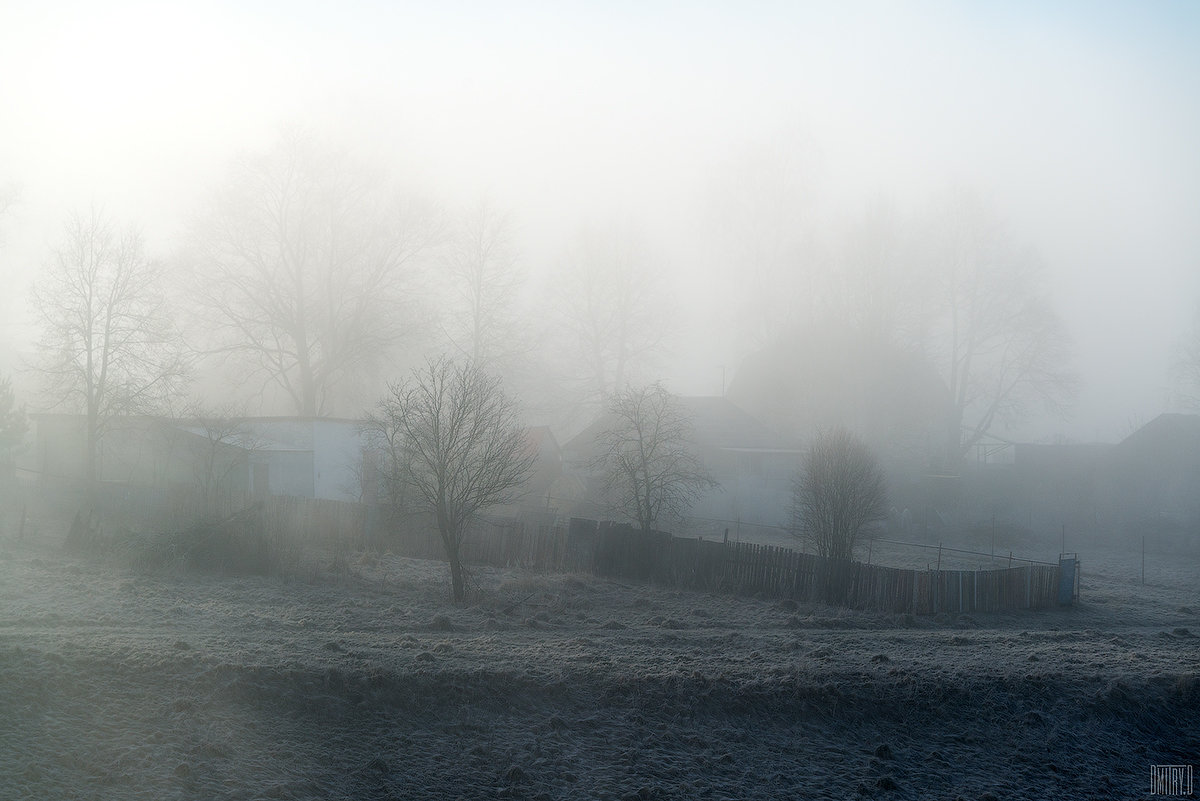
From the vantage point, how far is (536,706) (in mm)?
10164

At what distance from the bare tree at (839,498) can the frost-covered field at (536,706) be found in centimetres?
734

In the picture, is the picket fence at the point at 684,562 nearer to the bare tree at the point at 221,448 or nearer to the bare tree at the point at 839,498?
the bare tree at the point at 839,498

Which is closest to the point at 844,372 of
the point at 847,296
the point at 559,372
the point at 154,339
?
the point at 847,296

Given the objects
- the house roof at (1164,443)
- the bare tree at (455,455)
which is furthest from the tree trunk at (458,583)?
the house roof at (1164,443)

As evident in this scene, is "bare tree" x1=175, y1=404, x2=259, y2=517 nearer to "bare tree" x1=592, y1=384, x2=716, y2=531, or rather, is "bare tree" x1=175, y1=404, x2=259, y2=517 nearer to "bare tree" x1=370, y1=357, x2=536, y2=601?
"bare tree" x1=370, y1=357, x2=536, y2=601

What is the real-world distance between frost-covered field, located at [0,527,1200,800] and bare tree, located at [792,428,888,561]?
24.1 feet

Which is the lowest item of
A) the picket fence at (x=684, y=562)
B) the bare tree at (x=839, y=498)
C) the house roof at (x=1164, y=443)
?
the picket fence at (x=684, y=562)

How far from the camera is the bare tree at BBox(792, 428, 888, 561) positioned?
23.2 m

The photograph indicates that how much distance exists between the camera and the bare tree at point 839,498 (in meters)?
23.2

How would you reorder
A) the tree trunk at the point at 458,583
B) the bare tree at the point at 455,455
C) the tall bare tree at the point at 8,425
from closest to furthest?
the tree trunk at the point at 458,583 → the bare tree at the point at 455,455 → the tall bare tree at the point at 8,425

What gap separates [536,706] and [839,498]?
14862 millimetres

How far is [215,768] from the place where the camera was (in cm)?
789

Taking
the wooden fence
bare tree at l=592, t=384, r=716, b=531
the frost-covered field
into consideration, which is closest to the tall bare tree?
the wooden fence

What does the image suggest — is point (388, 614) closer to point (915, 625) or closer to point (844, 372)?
point (915, 625)
